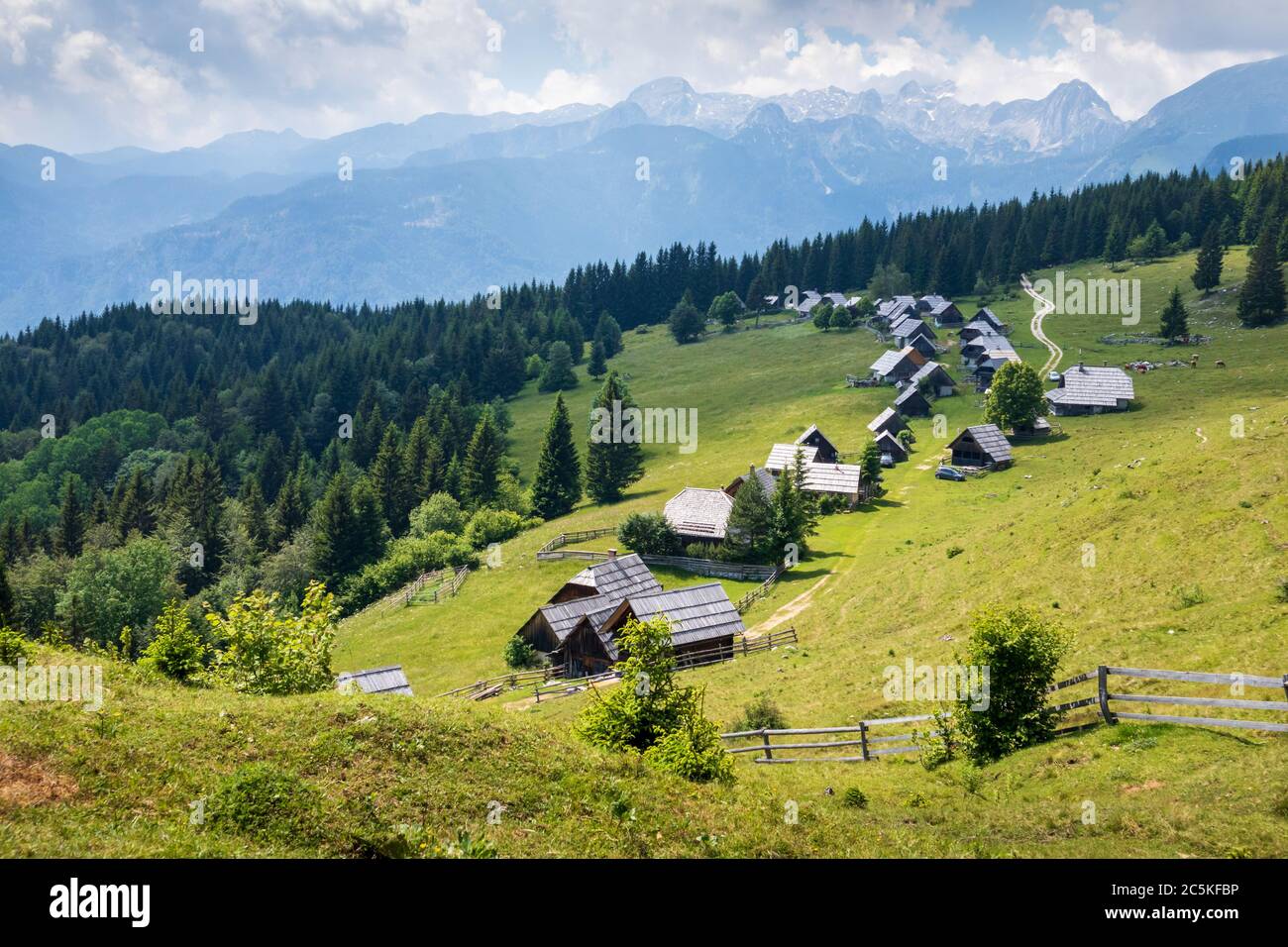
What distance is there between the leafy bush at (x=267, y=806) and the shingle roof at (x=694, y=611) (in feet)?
104

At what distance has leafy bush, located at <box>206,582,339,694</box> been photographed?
26359 millimetres

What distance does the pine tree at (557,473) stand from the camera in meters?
91.9

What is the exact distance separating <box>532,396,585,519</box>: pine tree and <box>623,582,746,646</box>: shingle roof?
4402cm

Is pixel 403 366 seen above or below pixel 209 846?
above

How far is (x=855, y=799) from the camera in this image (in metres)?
21.2

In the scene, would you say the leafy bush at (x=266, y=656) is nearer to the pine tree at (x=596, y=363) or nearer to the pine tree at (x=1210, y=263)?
the pine tree at (x=596, y=363)

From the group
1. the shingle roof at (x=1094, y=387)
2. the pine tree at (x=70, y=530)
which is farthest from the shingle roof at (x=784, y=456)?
the pine tree at (x=70, y=530)

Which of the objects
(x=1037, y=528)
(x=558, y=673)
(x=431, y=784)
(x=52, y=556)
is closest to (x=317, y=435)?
(x=52, y=556)

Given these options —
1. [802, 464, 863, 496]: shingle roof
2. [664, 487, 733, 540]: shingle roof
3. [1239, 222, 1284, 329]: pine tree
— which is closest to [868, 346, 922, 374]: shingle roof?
[802, 464, 863, 496]: shingle roof

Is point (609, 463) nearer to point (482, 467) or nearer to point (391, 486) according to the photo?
point (482, 467)

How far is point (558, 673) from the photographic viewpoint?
163ft

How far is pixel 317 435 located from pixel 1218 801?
142468 millimetres

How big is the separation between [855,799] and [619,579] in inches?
1313
